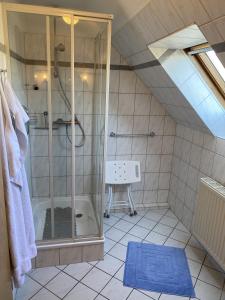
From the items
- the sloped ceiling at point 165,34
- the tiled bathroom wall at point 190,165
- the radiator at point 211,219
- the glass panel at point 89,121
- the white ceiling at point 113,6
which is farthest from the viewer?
the tiled bathroom wall at point 190,165

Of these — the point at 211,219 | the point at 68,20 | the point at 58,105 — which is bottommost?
the point at 211,219

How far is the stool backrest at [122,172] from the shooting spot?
9.36ft

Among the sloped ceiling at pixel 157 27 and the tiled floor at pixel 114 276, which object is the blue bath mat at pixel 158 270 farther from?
the sloped ceiling at pixel 157 27

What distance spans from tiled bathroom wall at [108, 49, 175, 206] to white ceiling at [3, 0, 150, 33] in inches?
24.0

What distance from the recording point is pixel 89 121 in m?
2.58

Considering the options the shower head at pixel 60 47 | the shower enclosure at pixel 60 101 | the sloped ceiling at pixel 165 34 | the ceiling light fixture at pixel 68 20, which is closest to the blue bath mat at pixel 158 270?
the shower enclosure at pixel 60 101

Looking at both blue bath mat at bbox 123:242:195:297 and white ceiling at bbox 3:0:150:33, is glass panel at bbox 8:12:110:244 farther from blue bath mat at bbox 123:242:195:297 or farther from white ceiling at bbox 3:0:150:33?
blue bath mat at bbox 123:242:195:297

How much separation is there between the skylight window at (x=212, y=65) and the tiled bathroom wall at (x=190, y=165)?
0.52m

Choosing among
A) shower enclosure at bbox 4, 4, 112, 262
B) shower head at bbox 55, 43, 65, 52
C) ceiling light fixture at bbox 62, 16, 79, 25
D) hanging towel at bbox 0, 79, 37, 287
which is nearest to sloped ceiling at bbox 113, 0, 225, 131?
shower enclosure at bbox 4, 4, 112, 262

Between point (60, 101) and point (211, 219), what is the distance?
5.60ft

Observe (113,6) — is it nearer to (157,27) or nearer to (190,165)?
(157,27)

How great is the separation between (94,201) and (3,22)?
173cm

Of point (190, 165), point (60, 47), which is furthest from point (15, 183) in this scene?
point (190, 165)

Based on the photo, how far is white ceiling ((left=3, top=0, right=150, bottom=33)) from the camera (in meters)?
1.67
